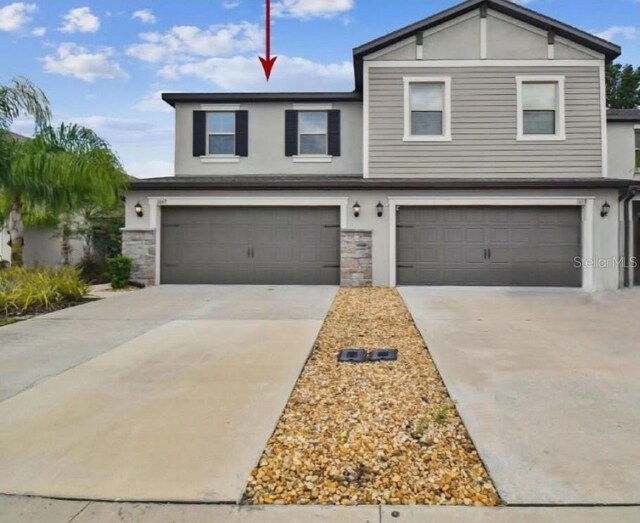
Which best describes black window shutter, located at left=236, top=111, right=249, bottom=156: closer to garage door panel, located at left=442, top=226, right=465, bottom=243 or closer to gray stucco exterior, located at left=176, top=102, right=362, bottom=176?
gray stucco exterior, located at left=176, top=102, right=362, bottom=176

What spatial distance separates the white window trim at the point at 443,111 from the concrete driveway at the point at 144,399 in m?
6.09

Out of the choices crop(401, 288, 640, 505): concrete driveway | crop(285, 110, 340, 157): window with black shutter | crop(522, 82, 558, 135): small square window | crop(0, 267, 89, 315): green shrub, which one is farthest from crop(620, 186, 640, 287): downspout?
crop(0, 267, 89, 315): green shrub

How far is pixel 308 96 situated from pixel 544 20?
6196 millimetres

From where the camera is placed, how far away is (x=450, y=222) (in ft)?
36.0

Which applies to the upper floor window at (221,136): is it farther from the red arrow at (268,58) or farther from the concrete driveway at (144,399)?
the concrete driveway at (144,399)

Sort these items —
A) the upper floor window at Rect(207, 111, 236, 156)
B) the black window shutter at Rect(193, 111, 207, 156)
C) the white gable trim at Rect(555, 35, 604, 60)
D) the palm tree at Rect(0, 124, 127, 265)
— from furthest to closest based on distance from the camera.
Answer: the upper floor window at Rect(207, 111, 236, 156) < the black window shutter at Rect(193, 111, 207, 156) < the white gable trim at Rect(555, 35, 604, 60) < the palm tree at Rect(0, 124, 127, 265)

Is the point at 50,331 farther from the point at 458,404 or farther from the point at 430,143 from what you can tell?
the point at 430,143

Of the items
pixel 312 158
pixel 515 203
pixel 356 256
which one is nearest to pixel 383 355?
pixel 356 256

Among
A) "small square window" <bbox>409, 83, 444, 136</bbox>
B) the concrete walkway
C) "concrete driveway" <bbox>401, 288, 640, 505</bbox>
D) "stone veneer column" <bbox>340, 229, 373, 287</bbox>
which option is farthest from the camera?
"small square window" <bbox>409, 83, 444, 136</bbox>

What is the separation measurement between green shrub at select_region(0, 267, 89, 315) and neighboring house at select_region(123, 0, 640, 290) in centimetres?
219

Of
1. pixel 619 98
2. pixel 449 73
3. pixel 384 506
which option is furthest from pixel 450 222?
pixel 619 98

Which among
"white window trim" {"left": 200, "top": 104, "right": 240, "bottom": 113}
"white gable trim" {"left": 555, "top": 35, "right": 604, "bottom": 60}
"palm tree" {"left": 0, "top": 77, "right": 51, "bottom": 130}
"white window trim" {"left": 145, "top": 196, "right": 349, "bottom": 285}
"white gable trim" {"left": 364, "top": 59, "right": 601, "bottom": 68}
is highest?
"white gable trim" {"left": 555, "top": 35, "right": 604, "bottom": 60}

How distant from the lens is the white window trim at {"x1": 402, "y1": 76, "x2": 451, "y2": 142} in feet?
37.6

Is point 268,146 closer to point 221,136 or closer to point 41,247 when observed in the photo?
point 221,136
